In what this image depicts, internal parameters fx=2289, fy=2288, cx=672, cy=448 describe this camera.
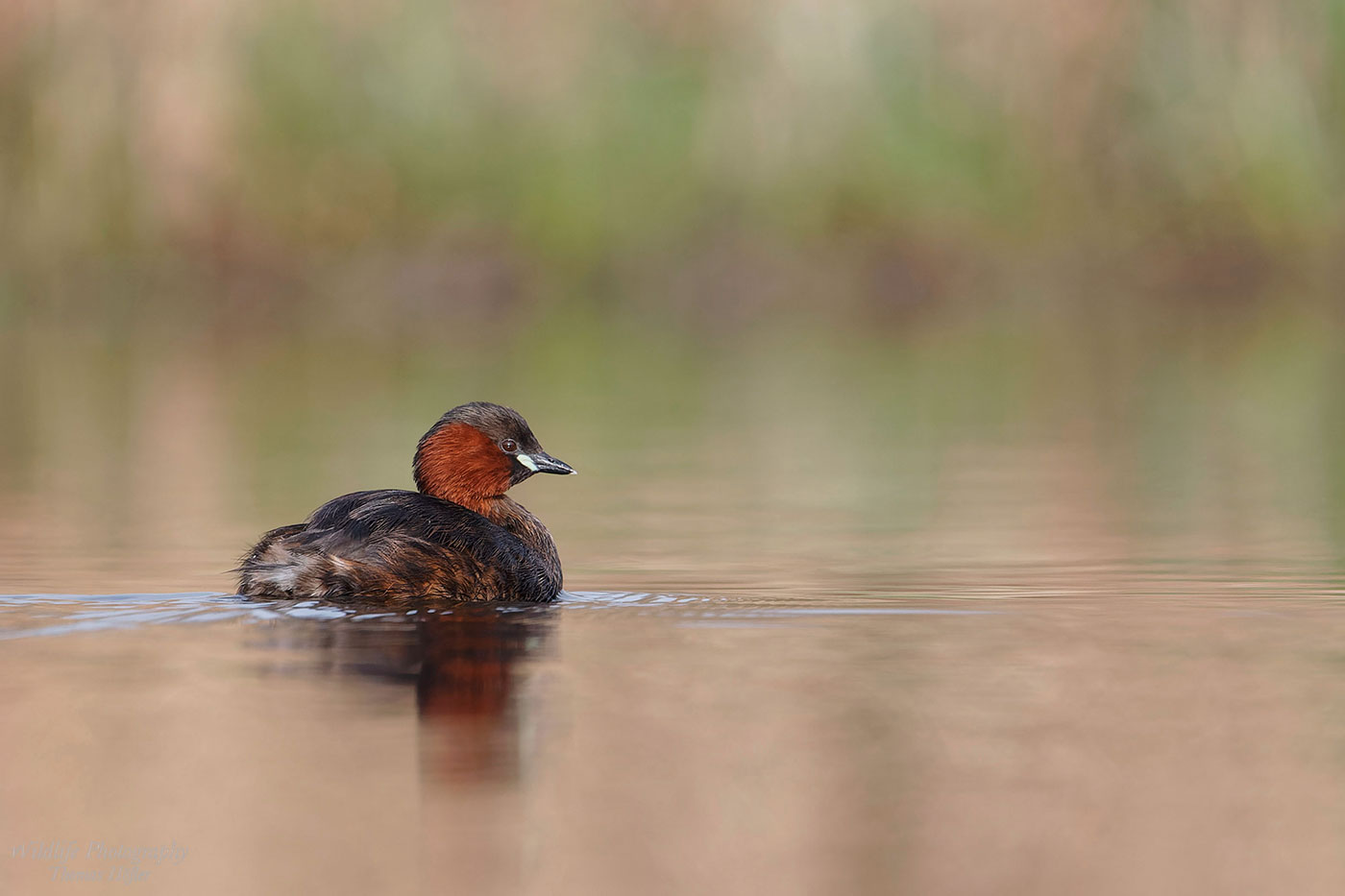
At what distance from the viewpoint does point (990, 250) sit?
235 ft

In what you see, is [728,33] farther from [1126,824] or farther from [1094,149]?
[1126,824]

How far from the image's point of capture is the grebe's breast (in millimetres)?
9672

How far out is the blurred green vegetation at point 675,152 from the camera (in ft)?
221

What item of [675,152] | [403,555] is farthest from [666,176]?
[403,555]

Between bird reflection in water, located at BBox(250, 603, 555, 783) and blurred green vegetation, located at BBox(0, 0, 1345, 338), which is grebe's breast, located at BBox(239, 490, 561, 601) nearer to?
bird reflection in water, located at BBox(250, 603, 555, 783)

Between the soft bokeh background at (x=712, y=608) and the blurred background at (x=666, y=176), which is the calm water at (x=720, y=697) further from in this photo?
the blurred background at (x=666, y=176)

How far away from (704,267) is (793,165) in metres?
5.01

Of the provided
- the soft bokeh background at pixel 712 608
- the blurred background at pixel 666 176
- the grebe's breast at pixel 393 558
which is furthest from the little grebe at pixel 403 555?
the blurred background at pixel 666 176

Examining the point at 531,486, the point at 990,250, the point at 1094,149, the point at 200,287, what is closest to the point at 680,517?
the point at 531,486

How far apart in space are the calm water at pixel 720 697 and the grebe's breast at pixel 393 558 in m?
0.20

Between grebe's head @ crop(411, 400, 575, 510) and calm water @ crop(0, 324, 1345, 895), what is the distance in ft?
2.51

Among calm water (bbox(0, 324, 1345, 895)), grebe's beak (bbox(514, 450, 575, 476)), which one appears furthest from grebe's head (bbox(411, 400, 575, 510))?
calm water (bbox(0, 324, 1345, 895))

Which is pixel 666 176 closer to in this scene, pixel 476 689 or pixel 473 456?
pixel 473 456

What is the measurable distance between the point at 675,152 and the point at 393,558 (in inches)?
2536
